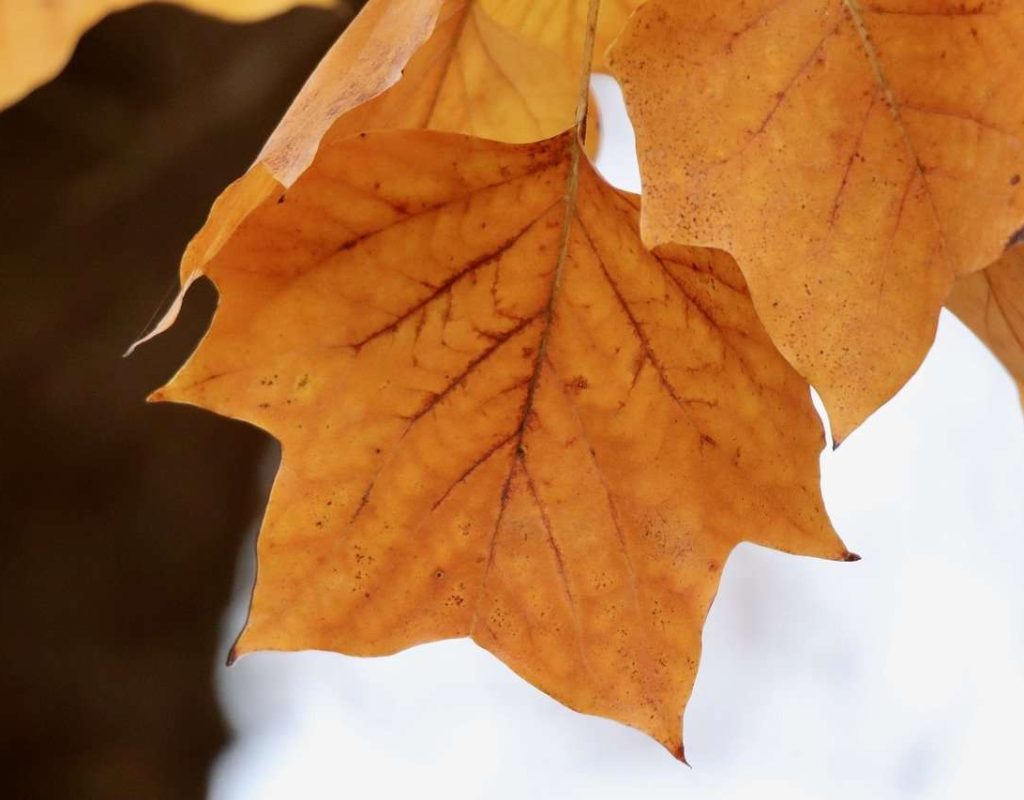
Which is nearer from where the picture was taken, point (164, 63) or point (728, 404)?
point (728, 404)

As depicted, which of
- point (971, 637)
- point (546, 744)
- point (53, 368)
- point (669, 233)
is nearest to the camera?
point (669, 233)

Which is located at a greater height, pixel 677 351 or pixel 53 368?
pixel 677 351

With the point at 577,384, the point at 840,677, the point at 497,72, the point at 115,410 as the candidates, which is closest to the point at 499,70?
the point at 497,72

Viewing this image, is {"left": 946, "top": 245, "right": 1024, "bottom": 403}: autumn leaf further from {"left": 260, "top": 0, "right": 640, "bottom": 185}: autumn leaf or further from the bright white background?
the bright white background

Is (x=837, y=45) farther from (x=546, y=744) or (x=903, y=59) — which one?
(x=546, y=744)

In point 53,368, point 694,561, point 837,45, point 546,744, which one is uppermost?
point 837,45

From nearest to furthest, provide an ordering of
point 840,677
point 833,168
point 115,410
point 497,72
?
point 833,168, point 497,72, point 115,410, point 840,677

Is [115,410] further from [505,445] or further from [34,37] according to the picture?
[505,445]

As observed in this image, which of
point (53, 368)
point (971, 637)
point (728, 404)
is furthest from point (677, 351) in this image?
point (971, 637)
